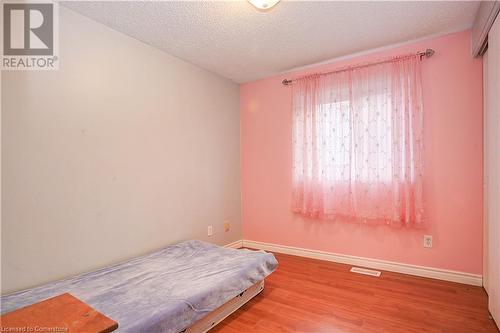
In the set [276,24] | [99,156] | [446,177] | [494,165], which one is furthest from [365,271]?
[99,156]

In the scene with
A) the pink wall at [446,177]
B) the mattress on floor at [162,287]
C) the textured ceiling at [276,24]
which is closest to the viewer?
the mattress on floor at [162,287]

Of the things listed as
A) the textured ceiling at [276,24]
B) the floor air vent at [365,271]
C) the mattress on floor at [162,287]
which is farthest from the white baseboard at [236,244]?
the textured ceiling at [276,24]

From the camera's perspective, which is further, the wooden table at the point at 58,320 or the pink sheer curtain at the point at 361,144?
the pink sheer curtain at the point at 361,144

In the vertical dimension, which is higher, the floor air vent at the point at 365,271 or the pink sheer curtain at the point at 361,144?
the pink sheer curtain at the point at 361,144

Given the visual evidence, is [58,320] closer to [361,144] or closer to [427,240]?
[361,144]

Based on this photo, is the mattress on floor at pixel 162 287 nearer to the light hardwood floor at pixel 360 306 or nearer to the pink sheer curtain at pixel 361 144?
the light hardwood floor at pixel 360 306

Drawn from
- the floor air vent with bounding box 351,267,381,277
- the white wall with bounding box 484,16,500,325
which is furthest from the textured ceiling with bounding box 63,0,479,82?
Answer: the floor air vent with bounding box 351,267,381,277

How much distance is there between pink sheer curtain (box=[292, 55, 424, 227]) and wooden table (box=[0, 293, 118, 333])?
2707 mm

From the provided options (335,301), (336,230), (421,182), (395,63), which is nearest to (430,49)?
(395,63)

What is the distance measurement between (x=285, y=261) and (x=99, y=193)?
227cm

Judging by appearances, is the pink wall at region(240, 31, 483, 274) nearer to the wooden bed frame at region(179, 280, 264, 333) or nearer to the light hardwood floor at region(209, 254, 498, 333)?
→ the light hardwood floor at region(209, 254, 498, 333)

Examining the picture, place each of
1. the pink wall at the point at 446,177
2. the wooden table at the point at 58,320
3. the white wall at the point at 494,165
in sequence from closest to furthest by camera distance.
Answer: the wooden table at the point at 58,320, the white wall at the point at 494,165, the pink wall at the point at 446,177

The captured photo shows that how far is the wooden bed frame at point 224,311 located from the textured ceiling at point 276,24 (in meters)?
2.41

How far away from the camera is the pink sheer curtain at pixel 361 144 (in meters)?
2.68
